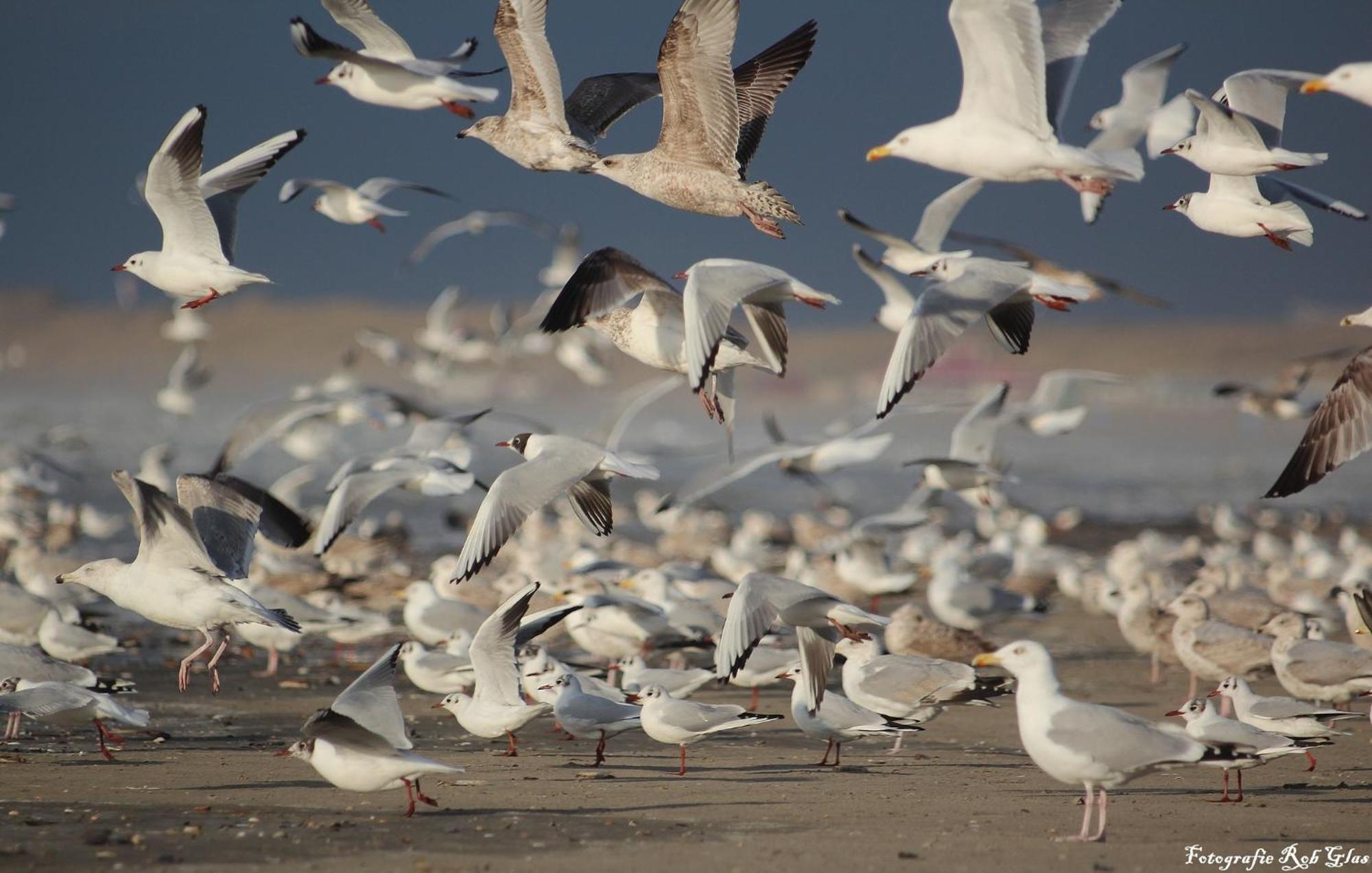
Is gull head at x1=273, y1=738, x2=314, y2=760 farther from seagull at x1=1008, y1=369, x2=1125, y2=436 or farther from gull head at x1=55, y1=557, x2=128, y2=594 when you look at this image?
seagull at x1=1008, y1=369, x2=1125, y2=436

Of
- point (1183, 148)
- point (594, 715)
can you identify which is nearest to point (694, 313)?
point (594, 715)

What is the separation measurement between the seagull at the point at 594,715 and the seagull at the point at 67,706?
176cm

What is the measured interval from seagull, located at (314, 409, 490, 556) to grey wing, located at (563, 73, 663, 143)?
75.8 inches

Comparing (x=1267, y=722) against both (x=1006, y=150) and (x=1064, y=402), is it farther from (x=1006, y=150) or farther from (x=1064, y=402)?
(x=1064, y=402)

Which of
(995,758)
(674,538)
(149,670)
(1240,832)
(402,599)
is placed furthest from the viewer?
(674,538)

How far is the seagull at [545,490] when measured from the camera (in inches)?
255

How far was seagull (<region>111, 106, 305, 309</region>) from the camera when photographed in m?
7.54

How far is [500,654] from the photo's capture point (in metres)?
6.69

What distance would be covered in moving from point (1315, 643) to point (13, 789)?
608cm

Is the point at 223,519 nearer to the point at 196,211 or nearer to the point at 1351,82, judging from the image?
the point at 196,211

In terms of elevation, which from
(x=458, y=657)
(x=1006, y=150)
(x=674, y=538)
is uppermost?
(x=1006, y=150)

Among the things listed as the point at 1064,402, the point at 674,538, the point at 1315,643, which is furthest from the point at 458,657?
the point at 674,538

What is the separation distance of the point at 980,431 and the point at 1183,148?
19.5 feet

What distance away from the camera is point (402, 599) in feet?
35.8
